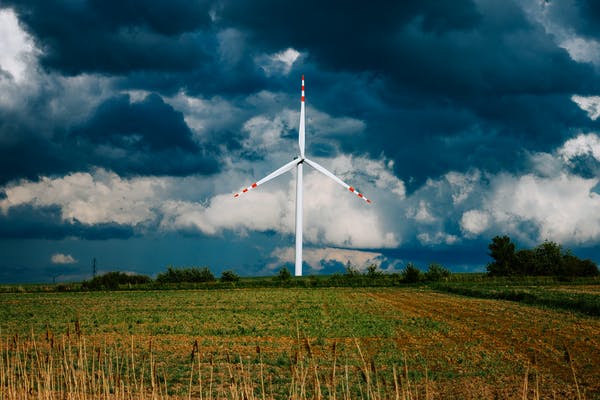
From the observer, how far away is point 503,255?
385 feet

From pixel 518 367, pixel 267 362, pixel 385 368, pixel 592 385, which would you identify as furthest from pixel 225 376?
pixel 592 385

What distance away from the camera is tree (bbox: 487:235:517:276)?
384 feet

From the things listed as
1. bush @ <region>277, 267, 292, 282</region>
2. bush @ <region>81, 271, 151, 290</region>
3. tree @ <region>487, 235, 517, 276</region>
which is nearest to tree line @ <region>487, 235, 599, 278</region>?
tree @ <region>487, 235, 517, 276</region>

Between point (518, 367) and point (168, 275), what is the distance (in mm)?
96791

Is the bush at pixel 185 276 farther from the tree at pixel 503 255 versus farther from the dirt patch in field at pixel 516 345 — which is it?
the dirt patch in field at pixel 516 345

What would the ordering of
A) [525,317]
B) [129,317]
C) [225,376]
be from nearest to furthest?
[225,376] → [525,317] → [129,317]

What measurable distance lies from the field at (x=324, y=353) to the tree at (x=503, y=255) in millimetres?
79991

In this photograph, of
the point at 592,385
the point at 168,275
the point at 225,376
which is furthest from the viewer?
the point at 168,275

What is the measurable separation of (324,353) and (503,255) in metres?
104

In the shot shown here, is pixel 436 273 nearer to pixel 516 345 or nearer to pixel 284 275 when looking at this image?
pixel 284 275

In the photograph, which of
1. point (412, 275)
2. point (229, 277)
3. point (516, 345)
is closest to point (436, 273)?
point (412, 275)

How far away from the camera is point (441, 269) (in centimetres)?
10425

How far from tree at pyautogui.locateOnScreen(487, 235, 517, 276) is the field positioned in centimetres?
7999

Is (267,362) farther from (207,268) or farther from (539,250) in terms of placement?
(539,250)
